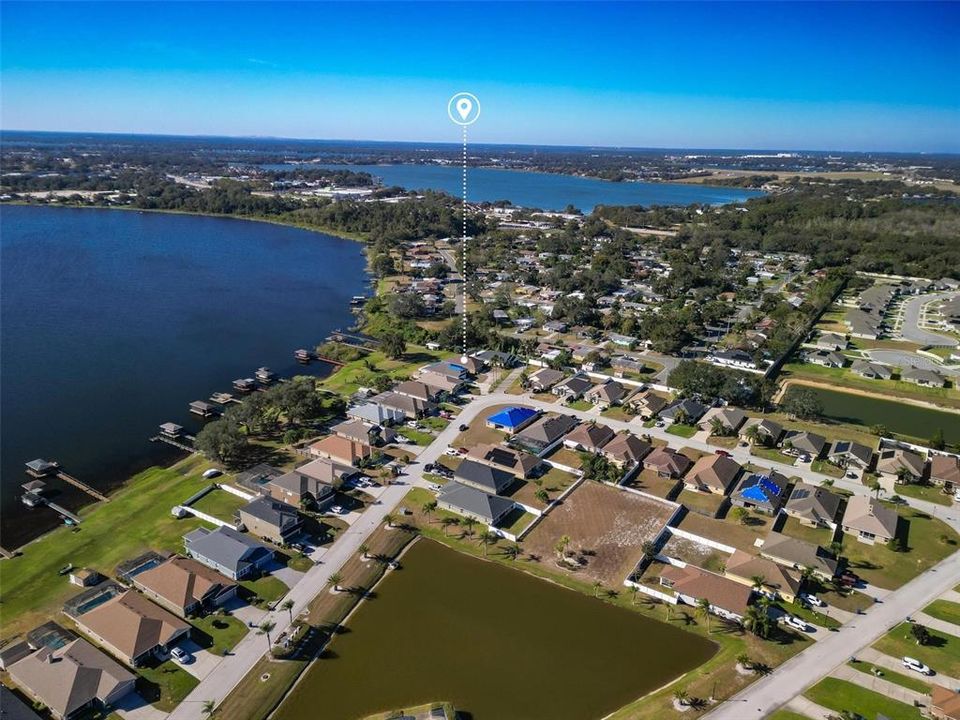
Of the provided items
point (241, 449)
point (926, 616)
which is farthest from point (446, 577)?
point (926, 616)

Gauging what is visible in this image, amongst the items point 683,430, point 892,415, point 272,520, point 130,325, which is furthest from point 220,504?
point 892,415

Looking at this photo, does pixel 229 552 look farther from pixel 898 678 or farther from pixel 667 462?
pixel 898 678

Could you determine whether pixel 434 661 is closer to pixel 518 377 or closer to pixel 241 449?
pixel 241 449

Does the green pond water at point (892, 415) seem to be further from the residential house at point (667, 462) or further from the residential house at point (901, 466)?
the residential house at point (667, 462)

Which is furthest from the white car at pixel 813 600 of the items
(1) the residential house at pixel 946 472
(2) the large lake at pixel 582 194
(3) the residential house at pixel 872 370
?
(2) the large lake at pixel 582 194

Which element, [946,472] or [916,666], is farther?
[946,472]

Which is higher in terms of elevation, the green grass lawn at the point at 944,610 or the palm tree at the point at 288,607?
the palm tree at the point at 288,607

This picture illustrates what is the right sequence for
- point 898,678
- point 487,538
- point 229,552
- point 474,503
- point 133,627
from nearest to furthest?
point 898,678
point 133,627
point 229,552
point 487,538
point 474,503
